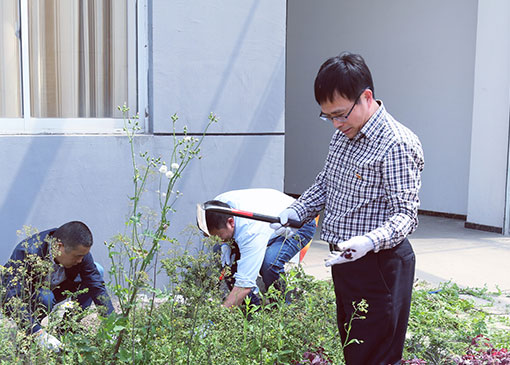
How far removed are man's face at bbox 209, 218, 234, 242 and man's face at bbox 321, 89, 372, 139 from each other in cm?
145

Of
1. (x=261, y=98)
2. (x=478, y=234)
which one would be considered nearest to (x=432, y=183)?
(x=478, y=234)

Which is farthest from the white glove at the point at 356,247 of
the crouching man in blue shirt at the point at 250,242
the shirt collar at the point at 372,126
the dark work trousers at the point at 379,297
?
the crouching man in blue shirt at the point at 250,242

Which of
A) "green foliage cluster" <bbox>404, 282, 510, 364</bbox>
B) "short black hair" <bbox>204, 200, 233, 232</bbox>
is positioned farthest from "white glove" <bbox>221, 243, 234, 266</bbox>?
"green foliage cluster" <bbox>404, 282, 510, 364</bbox>

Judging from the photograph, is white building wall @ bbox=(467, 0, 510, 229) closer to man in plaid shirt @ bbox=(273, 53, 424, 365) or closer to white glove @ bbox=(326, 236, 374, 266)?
man in plaid shirt @ bbox=(273, 53, 424, 365)

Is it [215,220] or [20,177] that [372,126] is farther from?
[20,177]

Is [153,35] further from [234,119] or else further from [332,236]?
[332,236]

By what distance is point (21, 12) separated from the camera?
3996 mm

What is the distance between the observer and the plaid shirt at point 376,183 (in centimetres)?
215

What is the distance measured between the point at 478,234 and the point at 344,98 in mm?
5827

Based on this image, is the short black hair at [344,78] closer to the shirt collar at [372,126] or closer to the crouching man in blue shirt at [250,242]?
the shirt collar at [372,126]

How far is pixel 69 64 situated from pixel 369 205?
2.79 m

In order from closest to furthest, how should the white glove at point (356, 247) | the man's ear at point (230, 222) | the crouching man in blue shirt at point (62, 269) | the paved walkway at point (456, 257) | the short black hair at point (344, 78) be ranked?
the white glove at point (356, 247) < the short black hair at point (344, 78) < the crouching man in blue shirt at point (62, 269) < the man's ear at point (230, 222) < the paved walkway at point (456, 257)

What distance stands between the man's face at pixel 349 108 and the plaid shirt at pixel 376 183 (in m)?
0.03

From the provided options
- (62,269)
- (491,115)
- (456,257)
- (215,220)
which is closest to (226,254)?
(215,220)
